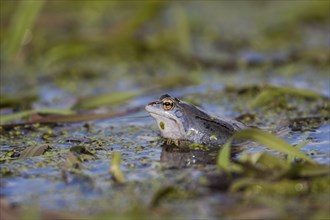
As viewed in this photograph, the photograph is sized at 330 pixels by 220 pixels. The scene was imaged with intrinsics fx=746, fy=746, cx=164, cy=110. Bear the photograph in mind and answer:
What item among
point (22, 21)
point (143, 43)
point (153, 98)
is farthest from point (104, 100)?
point (143, 43)

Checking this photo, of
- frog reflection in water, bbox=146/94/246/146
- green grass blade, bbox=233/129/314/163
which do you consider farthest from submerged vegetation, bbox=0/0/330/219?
frog reflection in water, bbox=146/94/246/146

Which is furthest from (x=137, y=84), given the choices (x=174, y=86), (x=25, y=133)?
(x=25, y=133)

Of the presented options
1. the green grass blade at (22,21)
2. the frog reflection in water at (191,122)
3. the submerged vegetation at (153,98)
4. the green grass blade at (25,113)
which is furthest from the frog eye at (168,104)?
the green grass blade at (22,21)

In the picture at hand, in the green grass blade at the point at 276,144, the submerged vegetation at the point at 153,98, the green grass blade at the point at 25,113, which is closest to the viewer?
the submerged vegetation at the point at 153,98

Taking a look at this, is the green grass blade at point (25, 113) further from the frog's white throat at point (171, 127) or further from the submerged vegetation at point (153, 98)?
the frog's white throat at point (171, 127)

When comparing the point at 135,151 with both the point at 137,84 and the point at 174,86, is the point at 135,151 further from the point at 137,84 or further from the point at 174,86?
the point at 137,84

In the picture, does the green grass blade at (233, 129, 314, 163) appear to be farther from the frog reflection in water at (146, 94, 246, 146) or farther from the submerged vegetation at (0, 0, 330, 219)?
the frog reflection in water at (146, 94, 246, 146)
